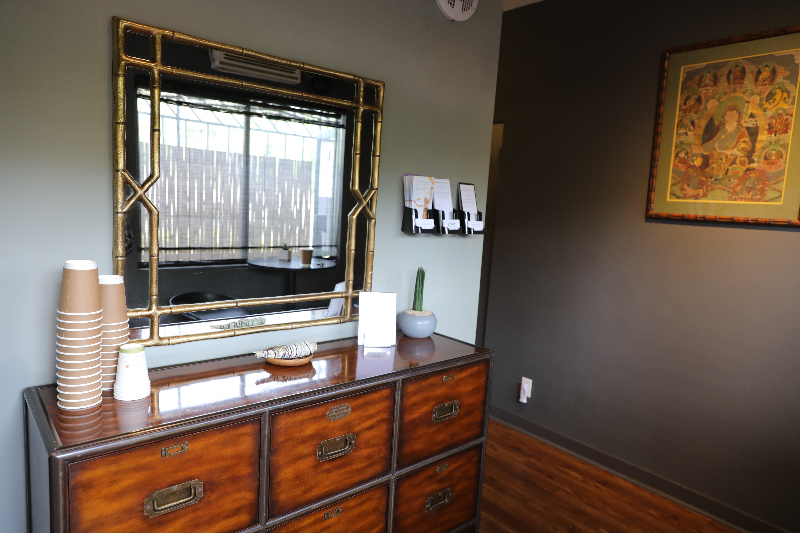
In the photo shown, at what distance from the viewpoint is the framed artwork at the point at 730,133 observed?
2227 millimetres

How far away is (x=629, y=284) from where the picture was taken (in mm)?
2787

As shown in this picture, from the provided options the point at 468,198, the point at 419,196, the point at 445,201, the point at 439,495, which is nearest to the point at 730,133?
the point at 468,198

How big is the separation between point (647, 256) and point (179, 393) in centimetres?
238

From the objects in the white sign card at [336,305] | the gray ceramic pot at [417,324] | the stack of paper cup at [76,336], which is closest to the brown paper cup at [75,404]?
the stack of paper cup at [76,336]

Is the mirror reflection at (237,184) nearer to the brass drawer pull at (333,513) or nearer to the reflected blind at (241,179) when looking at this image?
the reflected blind at (241,179)

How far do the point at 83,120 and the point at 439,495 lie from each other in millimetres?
1654

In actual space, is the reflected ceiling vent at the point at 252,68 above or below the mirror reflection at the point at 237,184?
above

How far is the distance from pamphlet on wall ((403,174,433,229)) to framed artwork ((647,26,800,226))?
51.9 inches

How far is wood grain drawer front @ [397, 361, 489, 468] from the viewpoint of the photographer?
1689mm

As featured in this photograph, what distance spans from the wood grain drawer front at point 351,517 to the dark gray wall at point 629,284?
5.79 ft

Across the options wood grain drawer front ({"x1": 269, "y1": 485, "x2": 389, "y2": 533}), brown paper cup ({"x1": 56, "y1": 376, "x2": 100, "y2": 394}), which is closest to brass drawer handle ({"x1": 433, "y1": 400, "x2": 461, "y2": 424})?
wood grain drawer front ({"x1": 269, "y1": 485, "x2": 389, "y2": 533})

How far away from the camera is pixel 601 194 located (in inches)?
114

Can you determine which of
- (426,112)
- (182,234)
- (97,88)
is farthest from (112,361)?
(426,112)

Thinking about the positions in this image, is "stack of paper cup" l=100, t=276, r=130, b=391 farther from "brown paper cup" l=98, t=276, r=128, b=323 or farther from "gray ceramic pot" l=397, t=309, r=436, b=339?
"gray ceramic pot" l=397, t=309, r=436, b=339
